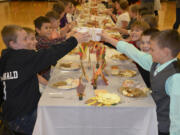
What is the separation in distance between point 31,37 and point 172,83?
1432 mm

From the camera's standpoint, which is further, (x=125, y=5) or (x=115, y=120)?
(x=125, y=5)

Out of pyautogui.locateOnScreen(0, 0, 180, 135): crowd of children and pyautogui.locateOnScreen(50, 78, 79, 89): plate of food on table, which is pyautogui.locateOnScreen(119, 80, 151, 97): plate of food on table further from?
pyautogui.locateOnScreen(50, 78, 79, 89): plate of food on table

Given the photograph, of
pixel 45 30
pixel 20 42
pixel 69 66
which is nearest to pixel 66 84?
pixel 69 66

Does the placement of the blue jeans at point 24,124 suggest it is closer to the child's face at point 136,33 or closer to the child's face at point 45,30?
the child's face at point 45,30

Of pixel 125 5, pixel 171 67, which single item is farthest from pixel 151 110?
pixel 125 5

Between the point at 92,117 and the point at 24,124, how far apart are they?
593mm

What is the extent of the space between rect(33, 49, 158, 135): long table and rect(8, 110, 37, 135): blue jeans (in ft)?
0.75

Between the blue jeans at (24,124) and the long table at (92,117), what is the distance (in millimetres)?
228

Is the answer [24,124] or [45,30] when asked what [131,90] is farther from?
[45,30]

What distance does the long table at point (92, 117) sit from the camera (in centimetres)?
160

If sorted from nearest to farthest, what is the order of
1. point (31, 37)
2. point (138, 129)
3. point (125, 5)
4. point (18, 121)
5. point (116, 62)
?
point (138, 129) → point (18, 121) → point (31, 37) → point (116, 62) → point (125, 5)

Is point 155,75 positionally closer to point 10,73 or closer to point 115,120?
point 115,120

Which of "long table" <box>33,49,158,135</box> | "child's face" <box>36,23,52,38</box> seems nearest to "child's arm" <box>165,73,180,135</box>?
"long table" <box>33,49,158,135</box>

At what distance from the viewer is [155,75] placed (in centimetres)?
175
